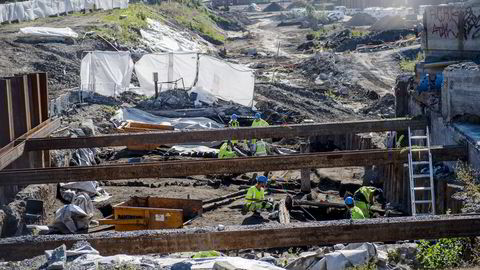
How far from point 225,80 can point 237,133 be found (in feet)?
47.0

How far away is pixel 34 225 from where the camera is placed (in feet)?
54.5

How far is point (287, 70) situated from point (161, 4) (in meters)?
32.9

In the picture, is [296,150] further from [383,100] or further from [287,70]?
[287,70]

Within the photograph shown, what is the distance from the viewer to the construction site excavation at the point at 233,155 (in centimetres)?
980

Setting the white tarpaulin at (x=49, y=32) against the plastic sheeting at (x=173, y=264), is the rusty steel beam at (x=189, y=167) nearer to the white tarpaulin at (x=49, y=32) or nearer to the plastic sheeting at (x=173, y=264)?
the plastic sheeting at (x=173, y=264)

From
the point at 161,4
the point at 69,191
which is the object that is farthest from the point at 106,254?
the point at 161,4

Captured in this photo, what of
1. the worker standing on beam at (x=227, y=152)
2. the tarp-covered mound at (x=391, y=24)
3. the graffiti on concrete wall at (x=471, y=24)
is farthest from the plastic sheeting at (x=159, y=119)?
the tarp-covered mound at (x=391, y=24)

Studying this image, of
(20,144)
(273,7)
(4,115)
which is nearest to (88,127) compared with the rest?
(20,144)

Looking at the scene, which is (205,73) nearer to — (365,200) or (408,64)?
(365,200)

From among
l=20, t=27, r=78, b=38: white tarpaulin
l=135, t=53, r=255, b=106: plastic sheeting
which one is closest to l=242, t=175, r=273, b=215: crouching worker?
l=135, t=53, r=255, b=106: plastic sheeting

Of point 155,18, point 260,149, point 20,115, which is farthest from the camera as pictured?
point 155,18

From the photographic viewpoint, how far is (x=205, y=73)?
33344 millimetres

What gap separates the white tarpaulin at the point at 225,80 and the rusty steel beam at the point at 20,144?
43.5 ft

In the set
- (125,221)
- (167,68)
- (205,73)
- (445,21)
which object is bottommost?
(125,221)
